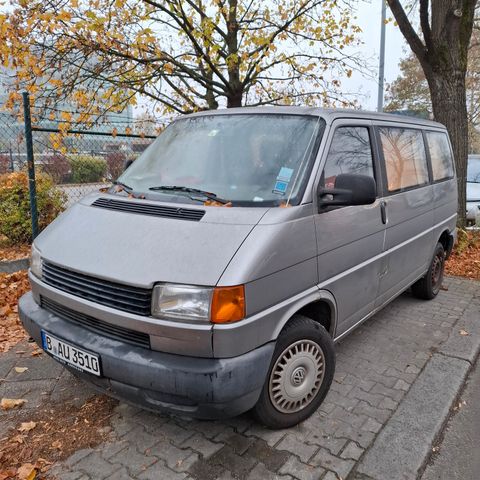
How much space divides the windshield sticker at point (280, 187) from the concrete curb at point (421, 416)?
5.52 feet

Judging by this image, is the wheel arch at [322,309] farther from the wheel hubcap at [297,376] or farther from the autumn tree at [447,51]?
the autumn tree at [447,51]

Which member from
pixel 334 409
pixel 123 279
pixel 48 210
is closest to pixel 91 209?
pixel 123 279

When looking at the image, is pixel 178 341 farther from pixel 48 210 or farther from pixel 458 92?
pixel 458 92

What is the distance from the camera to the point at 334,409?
3.01 metres

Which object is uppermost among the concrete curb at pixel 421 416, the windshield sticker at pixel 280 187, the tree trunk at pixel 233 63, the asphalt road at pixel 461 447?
the tree trunk at pixel 233 63

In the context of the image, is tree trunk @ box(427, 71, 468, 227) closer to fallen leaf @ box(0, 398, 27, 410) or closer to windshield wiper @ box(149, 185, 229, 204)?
windshield wiper @ box(149, 185, 229, 204)

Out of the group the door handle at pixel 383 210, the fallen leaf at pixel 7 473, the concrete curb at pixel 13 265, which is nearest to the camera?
the fallen leaf at pixel 7 473

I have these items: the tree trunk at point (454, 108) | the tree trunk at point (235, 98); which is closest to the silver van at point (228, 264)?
the tree trunk at point (235, 98)

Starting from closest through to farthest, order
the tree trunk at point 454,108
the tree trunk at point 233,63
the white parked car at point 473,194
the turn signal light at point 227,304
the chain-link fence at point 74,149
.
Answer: the turn signal light at point 227,304
the chain-link fence at point 74,149
the tree trunk at point 233,63
the tree trunk at point 454,108
the white parked car at point 473,194

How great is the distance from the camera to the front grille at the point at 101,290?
2260 mm

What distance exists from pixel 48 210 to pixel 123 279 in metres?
4.99

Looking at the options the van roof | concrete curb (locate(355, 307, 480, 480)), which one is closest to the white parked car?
concrete curb (locate(355, 307, 480, 480))

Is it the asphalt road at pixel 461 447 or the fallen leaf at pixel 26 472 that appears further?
the asphalt road at pixel 461 447

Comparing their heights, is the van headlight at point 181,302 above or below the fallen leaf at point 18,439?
above
